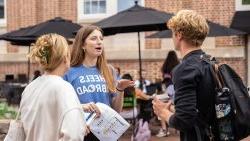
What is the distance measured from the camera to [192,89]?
343 cm

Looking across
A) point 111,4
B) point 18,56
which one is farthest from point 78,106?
point 18,56

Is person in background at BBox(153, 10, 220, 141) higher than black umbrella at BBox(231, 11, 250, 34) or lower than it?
lower

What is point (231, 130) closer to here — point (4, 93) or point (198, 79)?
point (198, 79)

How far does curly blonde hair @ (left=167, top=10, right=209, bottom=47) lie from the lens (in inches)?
140

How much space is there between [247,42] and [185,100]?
1438 cm

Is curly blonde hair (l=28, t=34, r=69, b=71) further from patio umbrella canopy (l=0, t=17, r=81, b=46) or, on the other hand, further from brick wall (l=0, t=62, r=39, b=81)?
brick wall (l=0, t=62, r=39, b=81)

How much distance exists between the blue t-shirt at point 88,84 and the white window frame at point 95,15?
15.2 meters

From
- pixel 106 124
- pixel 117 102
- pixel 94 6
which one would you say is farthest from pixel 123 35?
pixel 106 124

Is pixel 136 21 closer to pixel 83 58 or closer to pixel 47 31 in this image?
pixel 47 31

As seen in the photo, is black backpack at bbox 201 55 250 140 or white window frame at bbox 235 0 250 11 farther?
white window frame at bbox 235 0 250 11

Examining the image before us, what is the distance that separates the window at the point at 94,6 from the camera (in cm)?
2027

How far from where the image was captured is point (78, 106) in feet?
11.1

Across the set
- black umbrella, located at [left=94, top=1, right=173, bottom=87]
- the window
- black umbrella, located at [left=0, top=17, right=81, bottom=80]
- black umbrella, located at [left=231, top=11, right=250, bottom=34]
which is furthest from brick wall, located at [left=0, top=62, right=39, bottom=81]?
black umbrella, located at [left=94, top=1, right=173, bottom=87]

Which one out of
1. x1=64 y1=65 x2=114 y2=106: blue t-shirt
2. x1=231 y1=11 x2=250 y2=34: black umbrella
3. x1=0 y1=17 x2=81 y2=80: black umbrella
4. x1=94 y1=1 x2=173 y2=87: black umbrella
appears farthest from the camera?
x1=231 y1=11 x2=250 y2=34: black umbrella
